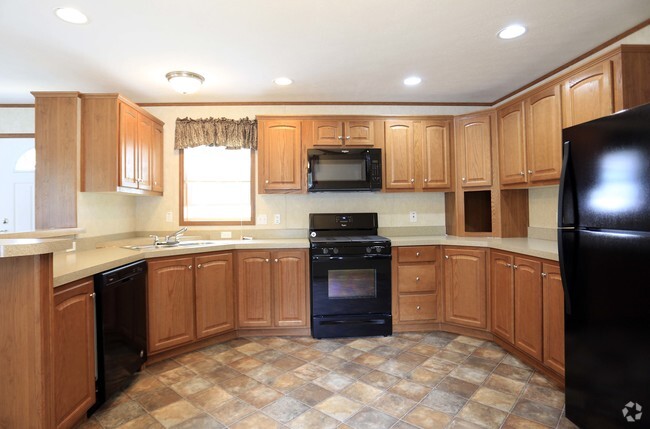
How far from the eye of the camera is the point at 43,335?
1.49 meters

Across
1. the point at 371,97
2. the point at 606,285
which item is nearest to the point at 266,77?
→ the point at 371,97

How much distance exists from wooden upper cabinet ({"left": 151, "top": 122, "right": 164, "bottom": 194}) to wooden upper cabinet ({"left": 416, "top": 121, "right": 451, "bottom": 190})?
281 cm

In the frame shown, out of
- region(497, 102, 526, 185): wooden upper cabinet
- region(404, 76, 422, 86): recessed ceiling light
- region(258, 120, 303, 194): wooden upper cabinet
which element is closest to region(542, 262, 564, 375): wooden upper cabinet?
region(497, 102, 526, 185): wooden upper cabinet

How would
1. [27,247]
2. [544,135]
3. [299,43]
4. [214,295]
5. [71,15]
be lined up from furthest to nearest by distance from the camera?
[214,295] → [544,135] → [299,43] → [71,15] → [27,247]

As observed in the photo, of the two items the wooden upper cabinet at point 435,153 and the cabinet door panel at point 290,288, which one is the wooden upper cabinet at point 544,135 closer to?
the wooden upper cabinet at point 435,153

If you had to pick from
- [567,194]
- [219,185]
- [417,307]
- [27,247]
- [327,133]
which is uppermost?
[327,133]

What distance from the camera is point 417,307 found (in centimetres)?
318

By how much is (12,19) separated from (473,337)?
4.27m

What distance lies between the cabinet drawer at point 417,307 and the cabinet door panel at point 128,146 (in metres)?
2.72

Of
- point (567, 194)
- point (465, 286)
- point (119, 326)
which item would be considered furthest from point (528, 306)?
point (119, 326)

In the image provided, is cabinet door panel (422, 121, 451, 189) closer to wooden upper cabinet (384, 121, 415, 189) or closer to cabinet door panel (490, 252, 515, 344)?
wooden upper cabinet (384, 121, 415, 189)

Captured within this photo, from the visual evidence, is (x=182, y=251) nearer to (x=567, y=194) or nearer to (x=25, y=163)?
(x=567, y=194)

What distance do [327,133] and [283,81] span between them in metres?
0.67

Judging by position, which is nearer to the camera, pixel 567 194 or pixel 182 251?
pixel 567 194
